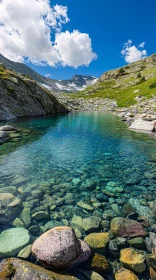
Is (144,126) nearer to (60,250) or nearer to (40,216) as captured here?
(40,216)

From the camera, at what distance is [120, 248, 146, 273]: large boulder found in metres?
5.52

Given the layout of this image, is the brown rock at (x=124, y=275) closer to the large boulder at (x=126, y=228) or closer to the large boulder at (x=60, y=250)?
the large boulder at (x=60, y=250)

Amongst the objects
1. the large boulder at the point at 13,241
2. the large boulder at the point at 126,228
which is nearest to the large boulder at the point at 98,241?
the large boulder at the point at 126,228

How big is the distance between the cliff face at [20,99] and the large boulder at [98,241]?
42.0 metres

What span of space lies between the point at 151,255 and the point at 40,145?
17.3 m

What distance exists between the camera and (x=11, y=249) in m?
5.88

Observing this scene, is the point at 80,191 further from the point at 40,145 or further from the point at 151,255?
the point at 40,145

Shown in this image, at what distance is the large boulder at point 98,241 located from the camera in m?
6.23

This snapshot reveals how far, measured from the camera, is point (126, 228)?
7199mm

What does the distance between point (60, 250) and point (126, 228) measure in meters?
3.27

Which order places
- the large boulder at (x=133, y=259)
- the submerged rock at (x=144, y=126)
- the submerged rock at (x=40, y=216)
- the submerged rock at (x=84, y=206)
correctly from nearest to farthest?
the large boulder at (x=133, y=259) → the submerged rock at (x=40, y=216) → the submerged rock at (x=84, y=206) → the submerged rock at (x=144, y=126)

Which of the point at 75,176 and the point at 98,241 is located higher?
the point at 75,176

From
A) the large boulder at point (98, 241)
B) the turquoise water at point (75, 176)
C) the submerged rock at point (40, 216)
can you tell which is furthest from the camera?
the turquoise water at point (75, 176)

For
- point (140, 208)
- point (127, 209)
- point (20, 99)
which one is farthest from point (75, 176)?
point (20, 99)
